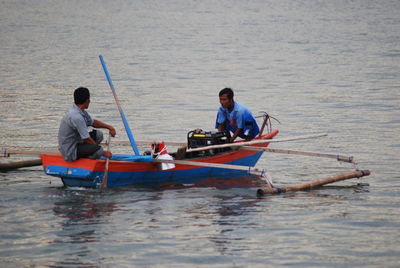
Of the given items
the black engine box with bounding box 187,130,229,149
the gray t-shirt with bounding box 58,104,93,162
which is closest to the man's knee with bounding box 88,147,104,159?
the gray t-shirt with bounding box 58,104,93,162

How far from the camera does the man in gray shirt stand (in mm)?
12398

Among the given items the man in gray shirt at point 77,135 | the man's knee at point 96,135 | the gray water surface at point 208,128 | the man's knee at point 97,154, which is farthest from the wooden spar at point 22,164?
the man's knee at point 97,154

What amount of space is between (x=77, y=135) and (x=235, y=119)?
308 cm

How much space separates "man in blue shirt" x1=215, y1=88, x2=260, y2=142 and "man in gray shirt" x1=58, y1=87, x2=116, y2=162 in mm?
2566

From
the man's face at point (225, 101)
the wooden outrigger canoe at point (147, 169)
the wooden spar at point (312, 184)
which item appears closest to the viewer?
the wooden outrigger canoe at point (147, 169)

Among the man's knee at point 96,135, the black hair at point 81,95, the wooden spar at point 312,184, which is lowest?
the wooden spar at point 312,184

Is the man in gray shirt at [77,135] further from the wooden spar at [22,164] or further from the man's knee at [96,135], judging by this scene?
the wooden spar at [22,164]

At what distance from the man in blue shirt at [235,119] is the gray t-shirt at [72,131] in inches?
108

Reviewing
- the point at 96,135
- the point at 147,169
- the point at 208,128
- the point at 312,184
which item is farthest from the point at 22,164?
the point at 208,128

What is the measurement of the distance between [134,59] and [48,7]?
118 ft

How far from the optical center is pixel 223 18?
214ft

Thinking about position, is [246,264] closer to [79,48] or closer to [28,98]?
[28,98]

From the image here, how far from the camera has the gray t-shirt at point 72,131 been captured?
12.4 meters

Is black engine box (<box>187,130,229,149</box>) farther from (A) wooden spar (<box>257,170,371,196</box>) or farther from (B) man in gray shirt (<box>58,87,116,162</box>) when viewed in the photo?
(B) man in gray shirt (<box>58,87,116,162</box>)
